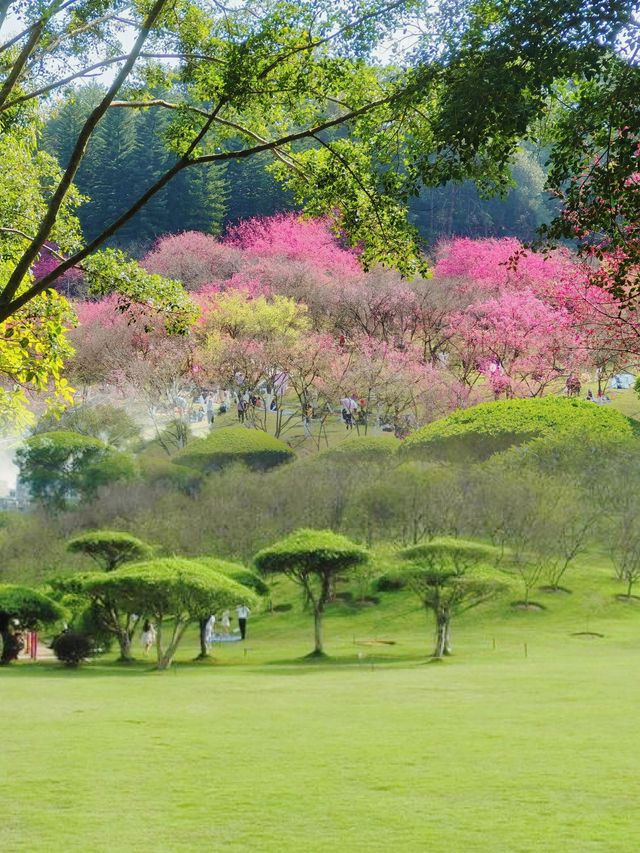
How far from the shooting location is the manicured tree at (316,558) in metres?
21.8

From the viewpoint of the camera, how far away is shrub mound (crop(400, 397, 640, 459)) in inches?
1145

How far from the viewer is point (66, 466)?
31719 mm

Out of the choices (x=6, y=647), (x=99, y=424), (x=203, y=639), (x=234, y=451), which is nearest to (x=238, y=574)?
(x=203, y=639)

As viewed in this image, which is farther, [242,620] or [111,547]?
[242,620]

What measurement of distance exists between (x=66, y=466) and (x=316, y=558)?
12.2m

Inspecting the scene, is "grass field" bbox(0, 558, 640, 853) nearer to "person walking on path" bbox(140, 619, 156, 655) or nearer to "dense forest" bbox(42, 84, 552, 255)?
"person walking on path" bbox(140, 619, 156, 655)

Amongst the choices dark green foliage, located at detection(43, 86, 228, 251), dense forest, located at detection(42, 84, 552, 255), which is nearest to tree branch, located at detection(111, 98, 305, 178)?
dense forest, located at detection(42, 84, 552, 255)

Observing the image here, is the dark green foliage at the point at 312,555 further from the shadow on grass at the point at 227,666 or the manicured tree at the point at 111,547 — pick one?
the manicured tree at the point at 111,547

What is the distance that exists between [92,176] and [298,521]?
1411 inches

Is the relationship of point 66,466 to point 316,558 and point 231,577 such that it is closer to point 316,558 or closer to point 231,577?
point 231,577

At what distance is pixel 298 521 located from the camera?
2738 centimetres

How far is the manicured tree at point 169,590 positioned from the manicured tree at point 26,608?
1.44m

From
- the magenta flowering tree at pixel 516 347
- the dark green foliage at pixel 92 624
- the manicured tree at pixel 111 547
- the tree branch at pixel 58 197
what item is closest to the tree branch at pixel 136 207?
the tree branch at pixel 58 197

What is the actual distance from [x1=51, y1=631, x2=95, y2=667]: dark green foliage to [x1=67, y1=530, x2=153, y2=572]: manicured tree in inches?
95.6
